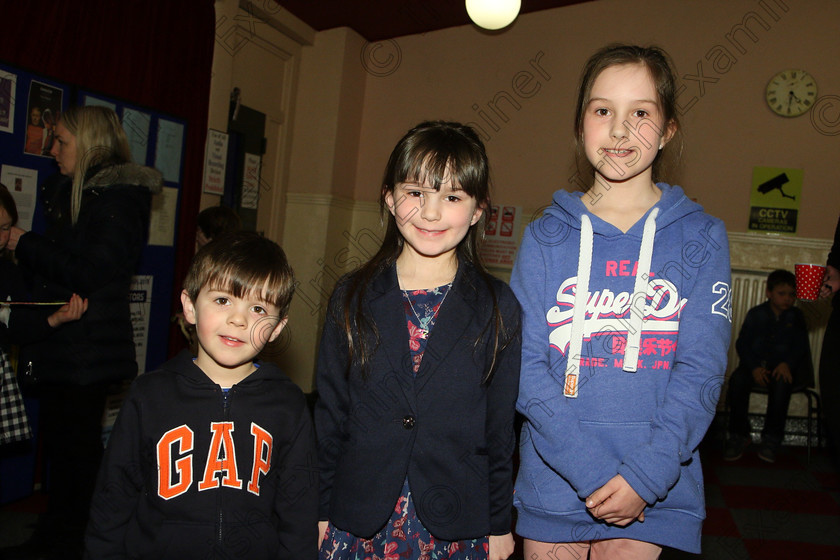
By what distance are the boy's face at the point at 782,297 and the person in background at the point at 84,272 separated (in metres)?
4.09

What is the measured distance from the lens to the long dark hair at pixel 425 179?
1.37 m

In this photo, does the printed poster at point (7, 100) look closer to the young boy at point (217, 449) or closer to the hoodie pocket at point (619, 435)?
the young boy at point (217, 449)

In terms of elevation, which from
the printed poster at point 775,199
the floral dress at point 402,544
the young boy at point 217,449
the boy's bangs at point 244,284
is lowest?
the floral dress at point 402,544

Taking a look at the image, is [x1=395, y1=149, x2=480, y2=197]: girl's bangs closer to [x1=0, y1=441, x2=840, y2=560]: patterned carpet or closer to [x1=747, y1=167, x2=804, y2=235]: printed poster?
[x1=0, y1=441, x2=840, y2=560]: patterned carpet

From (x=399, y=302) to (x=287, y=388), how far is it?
0.31m

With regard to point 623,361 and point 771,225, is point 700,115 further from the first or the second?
point 623,361

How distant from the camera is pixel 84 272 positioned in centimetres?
220

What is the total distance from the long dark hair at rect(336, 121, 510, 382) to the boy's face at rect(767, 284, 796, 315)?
150 inches

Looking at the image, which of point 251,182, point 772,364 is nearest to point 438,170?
point 251,182

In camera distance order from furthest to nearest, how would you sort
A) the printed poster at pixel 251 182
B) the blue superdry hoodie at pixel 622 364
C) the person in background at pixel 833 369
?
1. the printed poster at pixel 251 182
2. the person in background at pixel 833 369
3. the blue superdry hoodie at pixel 622 364

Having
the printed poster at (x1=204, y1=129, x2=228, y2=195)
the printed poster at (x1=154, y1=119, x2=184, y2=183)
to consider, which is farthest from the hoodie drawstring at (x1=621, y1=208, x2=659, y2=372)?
the printed poster at (x1=204, y1=129, x2=228, y2=195)

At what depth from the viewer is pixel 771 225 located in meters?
5.01

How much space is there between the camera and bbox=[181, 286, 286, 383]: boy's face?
1355mm

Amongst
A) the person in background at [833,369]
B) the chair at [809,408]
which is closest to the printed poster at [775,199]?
the chair at [809,408]
